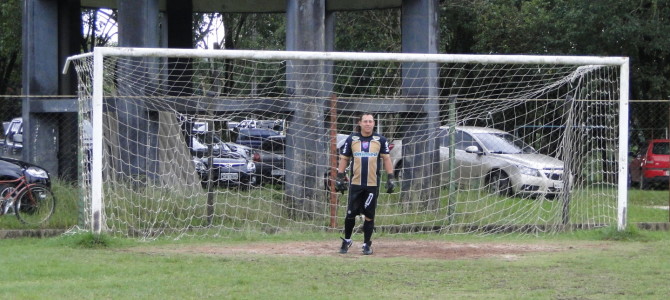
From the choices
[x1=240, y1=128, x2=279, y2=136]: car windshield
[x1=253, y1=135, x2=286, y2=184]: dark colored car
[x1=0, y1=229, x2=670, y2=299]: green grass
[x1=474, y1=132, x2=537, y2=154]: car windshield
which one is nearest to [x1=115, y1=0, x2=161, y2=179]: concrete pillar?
[x1=240, y1=128, x2=279, y2=136]: car windshield

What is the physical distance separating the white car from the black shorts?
3738 millimetres

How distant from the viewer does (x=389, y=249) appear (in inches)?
541

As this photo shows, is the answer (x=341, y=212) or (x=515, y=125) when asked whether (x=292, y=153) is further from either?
(x=515, y=125)

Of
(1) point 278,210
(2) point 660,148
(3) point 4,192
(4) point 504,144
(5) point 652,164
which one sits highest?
(4) point 504,144

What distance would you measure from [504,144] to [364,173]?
6.02m

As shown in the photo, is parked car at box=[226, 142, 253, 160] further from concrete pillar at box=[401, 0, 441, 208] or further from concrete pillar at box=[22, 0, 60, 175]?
concrete pillar at box=[22, 0, 60, 175]

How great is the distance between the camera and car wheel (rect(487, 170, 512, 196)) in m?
17.0

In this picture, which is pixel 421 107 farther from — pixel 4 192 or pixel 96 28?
pixel 96 28

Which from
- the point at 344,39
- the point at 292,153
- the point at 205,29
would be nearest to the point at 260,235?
the point at 292,153

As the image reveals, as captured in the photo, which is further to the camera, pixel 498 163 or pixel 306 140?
pixel 498 163

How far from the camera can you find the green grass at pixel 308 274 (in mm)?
9742

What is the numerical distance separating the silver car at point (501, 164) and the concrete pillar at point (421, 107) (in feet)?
1.07

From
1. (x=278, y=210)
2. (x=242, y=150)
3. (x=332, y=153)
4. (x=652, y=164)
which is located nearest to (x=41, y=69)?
(x=242, y=150)

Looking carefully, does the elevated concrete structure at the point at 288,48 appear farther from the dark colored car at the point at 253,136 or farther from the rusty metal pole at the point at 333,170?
the dark colored car at the point at 253,136
